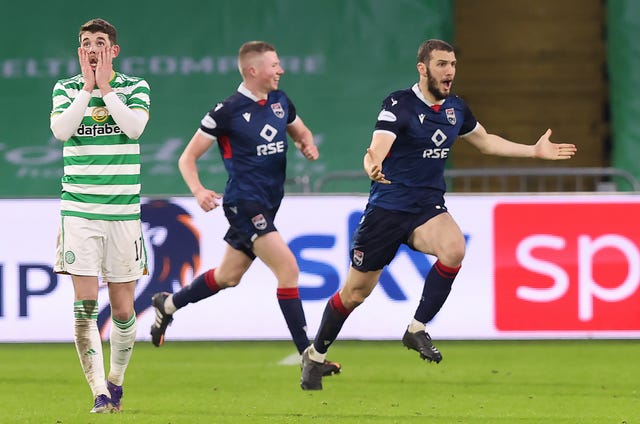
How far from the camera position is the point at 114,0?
16.4m

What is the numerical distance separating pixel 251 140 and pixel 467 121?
1.44 m

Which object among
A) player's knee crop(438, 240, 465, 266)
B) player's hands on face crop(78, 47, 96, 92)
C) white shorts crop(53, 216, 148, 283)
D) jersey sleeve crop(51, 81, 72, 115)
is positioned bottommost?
player's knee crop(438, 240, 465, 266)

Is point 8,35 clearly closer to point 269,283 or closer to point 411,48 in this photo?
point 411,48

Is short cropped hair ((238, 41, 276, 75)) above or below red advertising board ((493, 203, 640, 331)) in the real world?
above

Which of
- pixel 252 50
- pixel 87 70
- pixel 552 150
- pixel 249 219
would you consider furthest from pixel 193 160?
pixel 552 150

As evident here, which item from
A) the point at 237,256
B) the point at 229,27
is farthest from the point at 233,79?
the point at 237,256

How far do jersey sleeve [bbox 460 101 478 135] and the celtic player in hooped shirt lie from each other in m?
2.05

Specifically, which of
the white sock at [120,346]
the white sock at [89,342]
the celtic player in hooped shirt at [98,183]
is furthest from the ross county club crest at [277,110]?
the white sock at [89,342]

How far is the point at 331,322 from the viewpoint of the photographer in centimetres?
959

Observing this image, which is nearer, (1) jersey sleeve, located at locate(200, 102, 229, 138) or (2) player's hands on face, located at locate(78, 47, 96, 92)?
(2) player's hands on face, located at locate(78, 47, 96, 92)

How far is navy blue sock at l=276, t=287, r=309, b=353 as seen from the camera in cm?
1016

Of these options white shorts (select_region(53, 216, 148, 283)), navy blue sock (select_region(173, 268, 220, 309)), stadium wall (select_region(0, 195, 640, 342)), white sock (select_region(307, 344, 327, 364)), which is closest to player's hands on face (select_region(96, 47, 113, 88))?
white shorts (select_region(53, 216, 148, 283))

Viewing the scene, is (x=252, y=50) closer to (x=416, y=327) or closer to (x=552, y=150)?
(x=552, y=150)

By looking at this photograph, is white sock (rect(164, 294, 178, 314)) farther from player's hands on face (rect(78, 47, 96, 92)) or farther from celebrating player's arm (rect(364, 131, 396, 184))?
player's hands on face (rect(78, 47, 96, 92))
